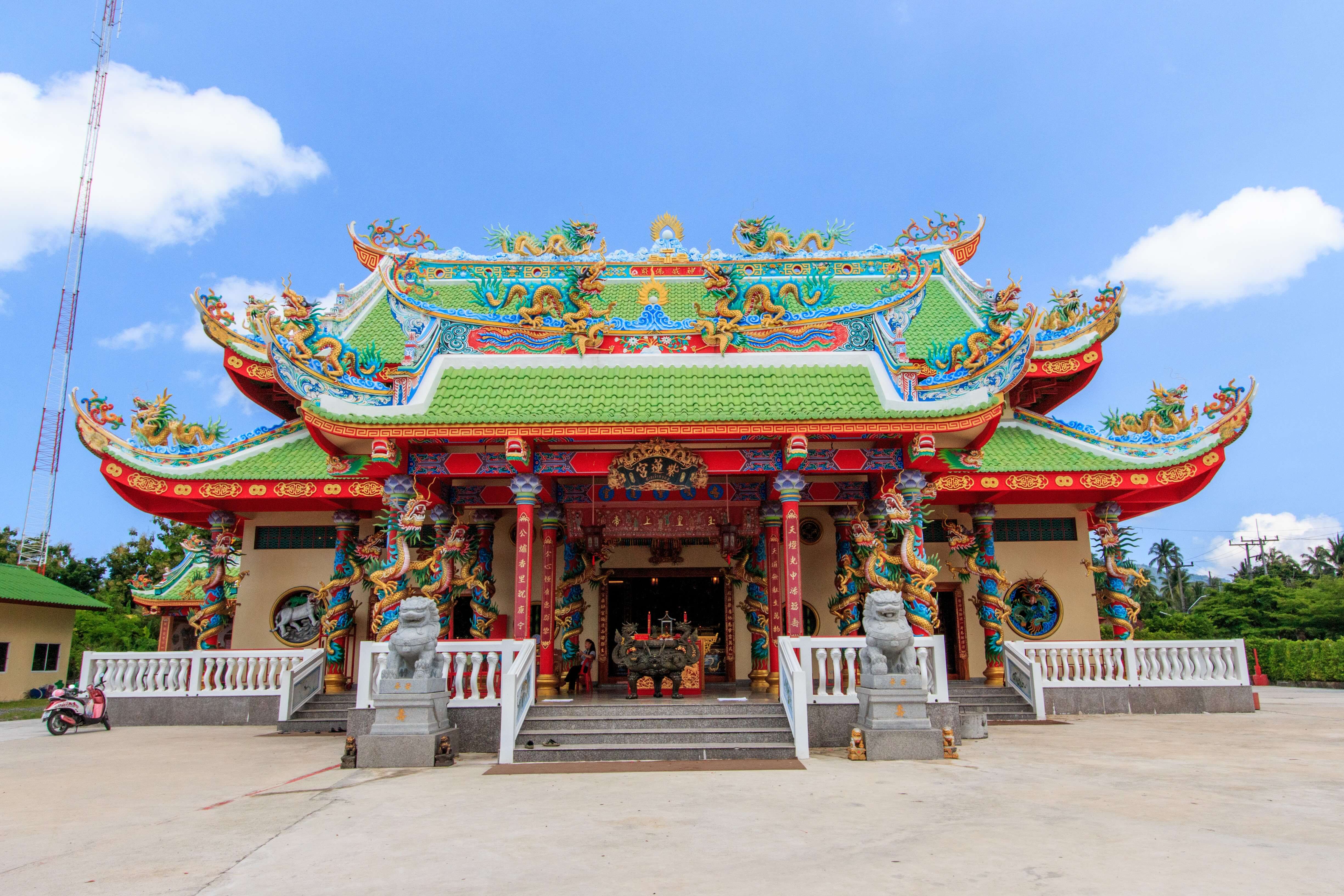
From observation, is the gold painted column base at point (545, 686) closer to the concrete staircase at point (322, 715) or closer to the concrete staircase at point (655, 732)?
the concrete staircase at point (655, 732)

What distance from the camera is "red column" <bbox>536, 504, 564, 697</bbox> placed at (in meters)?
10.3

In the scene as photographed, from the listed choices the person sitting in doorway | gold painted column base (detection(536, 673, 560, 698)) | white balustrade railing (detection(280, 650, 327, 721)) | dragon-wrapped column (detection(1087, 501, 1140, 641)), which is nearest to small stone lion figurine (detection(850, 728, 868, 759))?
gold painted column base (detection(536, 673, 560, 698))

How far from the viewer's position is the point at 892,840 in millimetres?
4816

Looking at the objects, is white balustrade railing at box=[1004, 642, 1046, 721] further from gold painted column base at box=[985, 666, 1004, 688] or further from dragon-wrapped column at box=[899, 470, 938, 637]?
dragon-wrapped column at box=[899, 470, 938, 637]

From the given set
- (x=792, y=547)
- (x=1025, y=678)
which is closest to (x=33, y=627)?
(x=792, y=547)

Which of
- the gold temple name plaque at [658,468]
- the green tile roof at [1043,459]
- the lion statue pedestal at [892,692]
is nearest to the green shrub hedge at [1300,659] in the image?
the green tile roof at [1043,459]

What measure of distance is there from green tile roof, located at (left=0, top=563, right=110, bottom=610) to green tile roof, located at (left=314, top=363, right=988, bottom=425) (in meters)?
16.7

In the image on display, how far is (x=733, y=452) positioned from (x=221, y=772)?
22.7 feet

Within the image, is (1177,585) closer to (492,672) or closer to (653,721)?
(653,721)

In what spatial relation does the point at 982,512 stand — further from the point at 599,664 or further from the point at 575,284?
Answer: the point at 575,284

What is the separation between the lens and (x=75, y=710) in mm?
11586

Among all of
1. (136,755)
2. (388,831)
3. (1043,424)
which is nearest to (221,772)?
(136,755)

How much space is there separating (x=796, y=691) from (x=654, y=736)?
5.54 feet

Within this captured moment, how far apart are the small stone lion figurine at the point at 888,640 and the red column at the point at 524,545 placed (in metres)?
4.11
